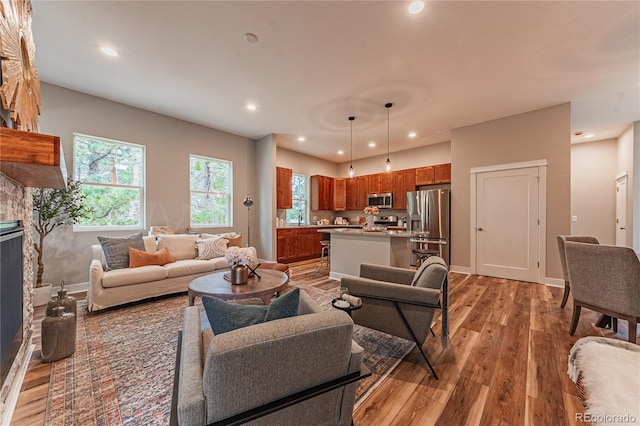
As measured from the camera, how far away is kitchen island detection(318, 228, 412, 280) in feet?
12.5

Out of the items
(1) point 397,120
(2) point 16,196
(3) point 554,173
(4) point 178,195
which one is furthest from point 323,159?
(2) point 16,196

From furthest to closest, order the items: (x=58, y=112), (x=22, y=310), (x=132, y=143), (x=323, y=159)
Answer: (x=323, y=159), (x=132, y=143), (x=58, y=112), (x=22, y=310)

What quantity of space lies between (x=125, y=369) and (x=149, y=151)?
3.79 m

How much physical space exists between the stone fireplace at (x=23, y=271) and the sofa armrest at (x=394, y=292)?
2.23 metres

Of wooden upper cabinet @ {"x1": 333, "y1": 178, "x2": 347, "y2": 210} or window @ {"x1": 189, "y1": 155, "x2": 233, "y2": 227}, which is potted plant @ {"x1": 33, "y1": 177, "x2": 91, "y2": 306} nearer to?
window @ {"x1": 189, "y1": 155, "x2": 233, "y2": 227}

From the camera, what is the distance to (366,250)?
161 inches

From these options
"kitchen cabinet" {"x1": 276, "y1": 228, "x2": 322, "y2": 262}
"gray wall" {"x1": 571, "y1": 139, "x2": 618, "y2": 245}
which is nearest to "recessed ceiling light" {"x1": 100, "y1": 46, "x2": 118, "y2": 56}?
"kitchen cabinet" {"x1": 276, "y1": 228, "x2": 322, "y2": 262}

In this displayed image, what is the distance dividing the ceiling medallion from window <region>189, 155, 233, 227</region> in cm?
345

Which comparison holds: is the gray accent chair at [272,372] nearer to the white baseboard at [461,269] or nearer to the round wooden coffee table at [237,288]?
the round wooden coffee table at [237,288]

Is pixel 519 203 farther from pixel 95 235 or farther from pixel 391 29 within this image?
pixel 95 235

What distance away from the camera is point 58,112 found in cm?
355

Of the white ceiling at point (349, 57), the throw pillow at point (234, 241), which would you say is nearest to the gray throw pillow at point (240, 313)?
A: the white ceiling at point (349, 57)

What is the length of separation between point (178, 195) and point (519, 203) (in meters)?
6.48

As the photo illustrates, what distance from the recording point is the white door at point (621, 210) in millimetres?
4855
